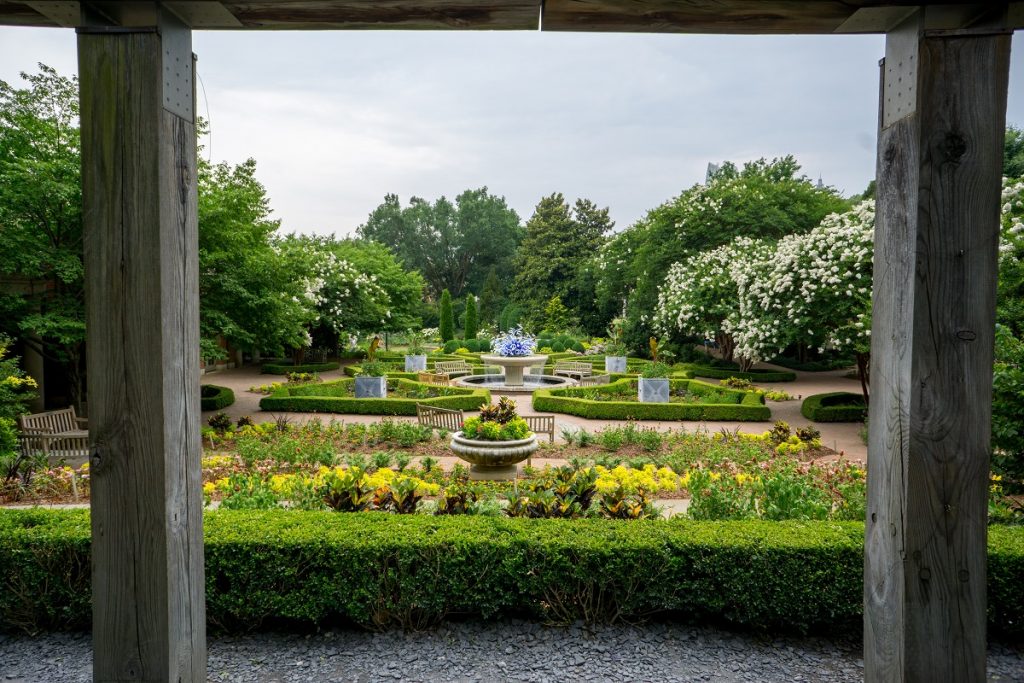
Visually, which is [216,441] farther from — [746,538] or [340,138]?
[340,138]

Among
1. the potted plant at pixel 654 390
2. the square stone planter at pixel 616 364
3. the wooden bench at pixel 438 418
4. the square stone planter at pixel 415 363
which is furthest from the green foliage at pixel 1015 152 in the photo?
the wooden bench at pixel 438 418

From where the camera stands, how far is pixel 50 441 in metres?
8.44

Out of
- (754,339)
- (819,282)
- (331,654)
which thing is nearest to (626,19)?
(331,654)

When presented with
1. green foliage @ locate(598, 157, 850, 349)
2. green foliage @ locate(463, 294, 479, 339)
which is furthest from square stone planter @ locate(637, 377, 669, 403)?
green foliage @ locate(463, 294, 479, 339)

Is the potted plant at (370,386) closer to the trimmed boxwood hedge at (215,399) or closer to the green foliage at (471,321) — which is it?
the trimmed boxwood hedge at (215,399)

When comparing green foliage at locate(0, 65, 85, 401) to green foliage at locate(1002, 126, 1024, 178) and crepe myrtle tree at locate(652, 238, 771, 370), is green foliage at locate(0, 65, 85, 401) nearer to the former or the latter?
crepe myrtle tree at locate(652, 238, 771, 370)

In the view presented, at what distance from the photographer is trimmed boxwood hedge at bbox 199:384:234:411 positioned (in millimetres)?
14117

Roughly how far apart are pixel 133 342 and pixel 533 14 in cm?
164

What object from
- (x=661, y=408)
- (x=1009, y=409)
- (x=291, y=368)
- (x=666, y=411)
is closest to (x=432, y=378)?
(x=661, y=408)

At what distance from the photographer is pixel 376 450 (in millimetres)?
9789

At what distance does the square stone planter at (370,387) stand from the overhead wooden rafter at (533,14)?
13.1 meters

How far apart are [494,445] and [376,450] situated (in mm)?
3345

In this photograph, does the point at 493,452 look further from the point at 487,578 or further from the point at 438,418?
the point at 438,418

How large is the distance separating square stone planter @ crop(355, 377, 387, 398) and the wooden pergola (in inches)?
520
